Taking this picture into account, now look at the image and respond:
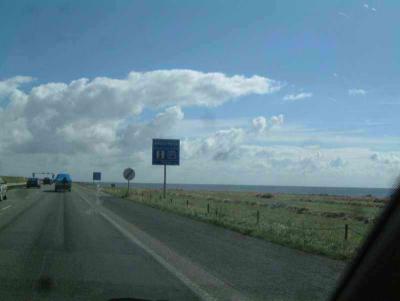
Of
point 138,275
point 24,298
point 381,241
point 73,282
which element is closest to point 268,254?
point 138,275

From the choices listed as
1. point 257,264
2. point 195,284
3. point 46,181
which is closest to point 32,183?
point 46,181

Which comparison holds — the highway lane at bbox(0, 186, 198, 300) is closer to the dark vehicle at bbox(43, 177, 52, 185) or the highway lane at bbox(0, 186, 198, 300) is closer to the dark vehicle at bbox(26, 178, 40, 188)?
the dark vehicle at bbox(26, 178, 40, 188)

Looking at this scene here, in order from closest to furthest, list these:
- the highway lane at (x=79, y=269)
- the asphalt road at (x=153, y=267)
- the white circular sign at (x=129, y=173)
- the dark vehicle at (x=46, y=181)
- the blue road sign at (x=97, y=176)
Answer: the highway lane at (x=79, y=269), the asphalt road at (x=153, y=267), the white circular sign at (x=129, y=173), the blue road sign at (x=97, y=176), the dark vehicle at (x=46, y=181)

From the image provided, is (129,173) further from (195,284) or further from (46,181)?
(46,181)

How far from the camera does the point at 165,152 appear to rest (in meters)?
58.9

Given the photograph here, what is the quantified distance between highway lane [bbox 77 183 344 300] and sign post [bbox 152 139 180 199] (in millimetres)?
38353

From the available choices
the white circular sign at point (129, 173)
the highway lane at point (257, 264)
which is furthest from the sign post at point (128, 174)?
the highway lane at point (257, 264)

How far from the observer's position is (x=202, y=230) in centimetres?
2141

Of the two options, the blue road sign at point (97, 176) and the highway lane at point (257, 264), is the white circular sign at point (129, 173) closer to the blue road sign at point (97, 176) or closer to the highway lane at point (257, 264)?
the blue road sign at point (97, 176)

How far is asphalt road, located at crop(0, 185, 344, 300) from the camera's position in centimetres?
895

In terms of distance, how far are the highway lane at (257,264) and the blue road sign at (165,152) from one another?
38.4m

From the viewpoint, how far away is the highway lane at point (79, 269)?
8.71 metres

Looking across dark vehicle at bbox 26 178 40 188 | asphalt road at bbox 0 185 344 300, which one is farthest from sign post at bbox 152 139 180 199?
asphalt road at bbox 0 185 344 300

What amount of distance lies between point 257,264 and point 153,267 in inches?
89.0
